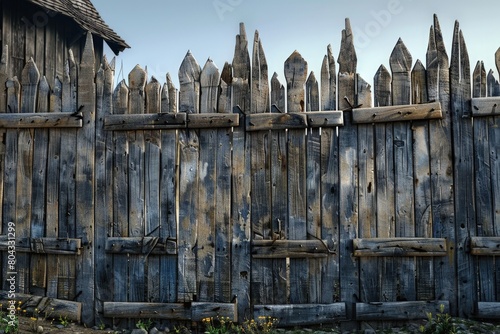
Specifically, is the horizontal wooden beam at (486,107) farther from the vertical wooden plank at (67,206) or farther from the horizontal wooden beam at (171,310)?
the vertical wooden plank at (67,206)

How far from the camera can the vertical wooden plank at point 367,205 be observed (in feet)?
17.3

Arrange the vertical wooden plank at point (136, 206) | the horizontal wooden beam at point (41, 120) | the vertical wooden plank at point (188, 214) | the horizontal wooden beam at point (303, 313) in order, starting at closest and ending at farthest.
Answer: the horizontal wooden beam at point (303, 313) → the vertical wooden plank at point (188, 214) → the vertical wooden plank at point (136, 206) → the horizontal wooden beam at point (41, 120)

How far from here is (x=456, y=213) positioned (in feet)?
17.2

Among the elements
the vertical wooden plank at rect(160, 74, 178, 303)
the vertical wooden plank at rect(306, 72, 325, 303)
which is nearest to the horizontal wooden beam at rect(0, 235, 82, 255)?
the vertical wooden plank at rect(160, 74, 178, 303)

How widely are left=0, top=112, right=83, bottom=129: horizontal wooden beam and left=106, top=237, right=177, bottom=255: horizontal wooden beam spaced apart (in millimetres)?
1344

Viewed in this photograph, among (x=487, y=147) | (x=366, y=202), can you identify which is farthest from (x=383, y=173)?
(x=487, y=147)

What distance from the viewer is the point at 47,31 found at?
10031 mm

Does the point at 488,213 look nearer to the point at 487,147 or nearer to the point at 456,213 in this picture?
the point at 456,213

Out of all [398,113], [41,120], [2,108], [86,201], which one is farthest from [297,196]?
[2,108]

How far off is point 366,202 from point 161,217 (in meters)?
2.10

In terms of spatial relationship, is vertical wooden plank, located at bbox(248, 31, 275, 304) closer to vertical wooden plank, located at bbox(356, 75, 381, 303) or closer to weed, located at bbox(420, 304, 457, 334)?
vertical wooden plank, located at bbox(356, 75, 381, 303)

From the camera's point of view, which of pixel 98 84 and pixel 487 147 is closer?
pixel 487 147

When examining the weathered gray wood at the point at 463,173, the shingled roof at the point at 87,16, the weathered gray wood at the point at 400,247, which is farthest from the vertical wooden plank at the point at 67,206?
the shingled roof at the point at 87,16

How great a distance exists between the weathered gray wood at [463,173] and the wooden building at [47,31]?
276 inches
